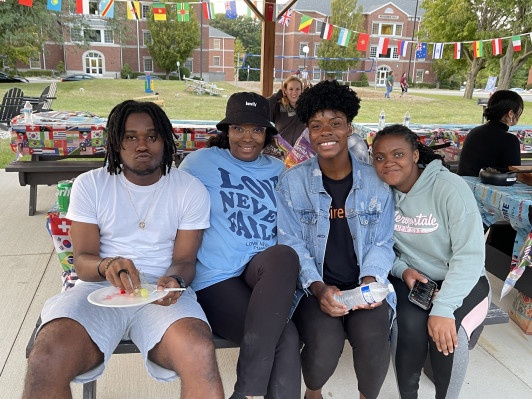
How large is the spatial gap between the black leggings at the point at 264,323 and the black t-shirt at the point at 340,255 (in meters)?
0.30

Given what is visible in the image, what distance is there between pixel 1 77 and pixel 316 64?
25.1 meters

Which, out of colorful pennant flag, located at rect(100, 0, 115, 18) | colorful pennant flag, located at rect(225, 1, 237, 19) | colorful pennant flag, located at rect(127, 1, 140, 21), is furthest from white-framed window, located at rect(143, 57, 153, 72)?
colorful pennant flag, located at rect(100, 0, 115, 18)

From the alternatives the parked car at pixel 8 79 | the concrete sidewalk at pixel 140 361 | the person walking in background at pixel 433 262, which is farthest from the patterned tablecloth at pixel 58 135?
the parked car at pixel 8 79

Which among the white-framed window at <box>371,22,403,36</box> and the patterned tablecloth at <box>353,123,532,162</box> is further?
the white-framed window at <box>371,22,403,36</box>

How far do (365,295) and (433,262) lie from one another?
507 millimetres

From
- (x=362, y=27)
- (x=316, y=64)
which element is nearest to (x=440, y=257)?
(x=316, y=64)

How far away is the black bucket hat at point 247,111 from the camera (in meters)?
2.26

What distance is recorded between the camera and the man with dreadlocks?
1566 millimetres

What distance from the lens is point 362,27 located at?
41.2 metres

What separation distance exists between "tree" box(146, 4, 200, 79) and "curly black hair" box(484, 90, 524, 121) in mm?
33962

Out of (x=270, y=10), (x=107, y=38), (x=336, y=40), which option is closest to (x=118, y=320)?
(x=270, y=10)

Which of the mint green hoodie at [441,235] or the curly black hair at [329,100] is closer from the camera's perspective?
the mint green hoodie at [441,235]

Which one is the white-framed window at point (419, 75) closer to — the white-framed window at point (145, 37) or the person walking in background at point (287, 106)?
the white-framed window at point (145, 37)

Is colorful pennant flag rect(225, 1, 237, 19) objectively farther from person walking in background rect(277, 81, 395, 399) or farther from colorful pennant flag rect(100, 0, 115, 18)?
person walking in background rect(277, 81, 395, 399)
